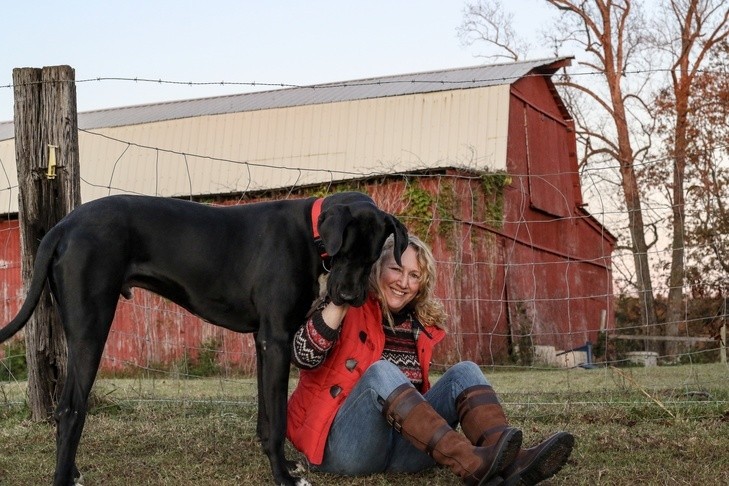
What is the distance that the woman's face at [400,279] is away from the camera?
3.80 metres

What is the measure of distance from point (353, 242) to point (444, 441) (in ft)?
2.73

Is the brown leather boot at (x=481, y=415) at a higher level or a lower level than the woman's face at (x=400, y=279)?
lower

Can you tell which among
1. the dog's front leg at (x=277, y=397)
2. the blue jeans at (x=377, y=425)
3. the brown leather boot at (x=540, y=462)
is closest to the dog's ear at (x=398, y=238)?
the blue jeans at (x=377, y=425)

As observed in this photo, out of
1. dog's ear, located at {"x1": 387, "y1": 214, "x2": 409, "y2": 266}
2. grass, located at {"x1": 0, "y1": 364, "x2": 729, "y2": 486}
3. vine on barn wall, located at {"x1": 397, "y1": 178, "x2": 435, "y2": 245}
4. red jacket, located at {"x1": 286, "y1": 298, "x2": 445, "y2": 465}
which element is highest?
vine on barn wall, located at {"x1": 397, "y1": 178, "x2": 435, "y2": 245}

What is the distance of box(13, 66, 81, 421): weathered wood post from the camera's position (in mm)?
5258

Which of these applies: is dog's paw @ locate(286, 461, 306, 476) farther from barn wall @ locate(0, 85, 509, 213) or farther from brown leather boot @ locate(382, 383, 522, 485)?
barn wall @ locate(0, 85, 509, 213)

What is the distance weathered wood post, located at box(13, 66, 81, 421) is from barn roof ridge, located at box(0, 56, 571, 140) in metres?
10.9

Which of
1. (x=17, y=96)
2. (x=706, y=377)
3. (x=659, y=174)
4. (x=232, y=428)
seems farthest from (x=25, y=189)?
(x=659, y=174)

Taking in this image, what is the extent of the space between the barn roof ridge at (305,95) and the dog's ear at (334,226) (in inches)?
507

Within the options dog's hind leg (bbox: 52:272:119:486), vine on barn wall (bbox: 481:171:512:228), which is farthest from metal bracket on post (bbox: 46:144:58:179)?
vine on barn wall (bbox: 481:171:512:228)

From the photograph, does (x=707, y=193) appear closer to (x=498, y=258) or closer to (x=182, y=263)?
(x=498, y=258)

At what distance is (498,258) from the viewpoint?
15.3 meters

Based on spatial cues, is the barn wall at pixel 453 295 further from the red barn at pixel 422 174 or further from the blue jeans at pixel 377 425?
the blue jeans at pixel 377 425

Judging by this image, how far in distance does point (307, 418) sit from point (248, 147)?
552 inches
